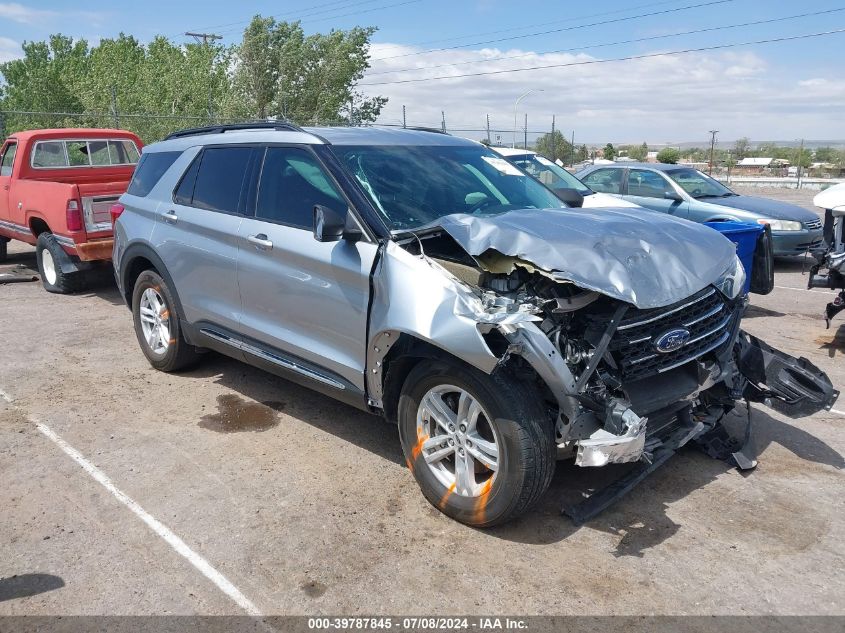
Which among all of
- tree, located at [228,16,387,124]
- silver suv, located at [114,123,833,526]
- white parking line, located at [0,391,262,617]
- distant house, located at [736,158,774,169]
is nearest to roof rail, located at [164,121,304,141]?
silver suv, located at [114,123,833,526]

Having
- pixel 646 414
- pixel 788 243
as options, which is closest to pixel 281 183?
pixel 646 414

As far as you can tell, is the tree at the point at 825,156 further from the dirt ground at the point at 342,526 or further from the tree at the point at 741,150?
the dirt ground at the point at 342,526

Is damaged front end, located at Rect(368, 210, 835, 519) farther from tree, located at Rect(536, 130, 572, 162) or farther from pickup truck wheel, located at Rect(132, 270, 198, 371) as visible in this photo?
tree, located at Rect(536, 130, 572, 162)

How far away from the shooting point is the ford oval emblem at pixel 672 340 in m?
3.52

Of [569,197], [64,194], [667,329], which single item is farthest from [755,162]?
[667,329]

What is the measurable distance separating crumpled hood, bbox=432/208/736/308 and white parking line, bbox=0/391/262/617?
1932mm

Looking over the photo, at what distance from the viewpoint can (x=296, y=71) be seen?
29.8 metres

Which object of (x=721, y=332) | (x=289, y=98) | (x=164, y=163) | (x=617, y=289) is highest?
(x=289, y=98)

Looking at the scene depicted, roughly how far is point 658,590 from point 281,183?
→ 323cm

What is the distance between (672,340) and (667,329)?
0.20 feet

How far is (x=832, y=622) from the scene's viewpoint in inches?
116

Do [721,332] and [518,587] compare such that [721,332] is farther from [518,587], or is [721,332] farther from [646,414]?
[518,587]

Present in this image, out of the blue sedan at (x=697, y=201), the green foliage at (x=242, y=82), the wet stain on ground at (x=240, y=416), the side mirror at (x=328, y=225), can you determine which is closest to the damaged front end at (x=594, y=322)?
the side mirror at (x=328, y=225)

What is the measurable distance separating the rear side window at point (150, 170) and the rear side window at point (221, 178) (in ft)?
1.73
